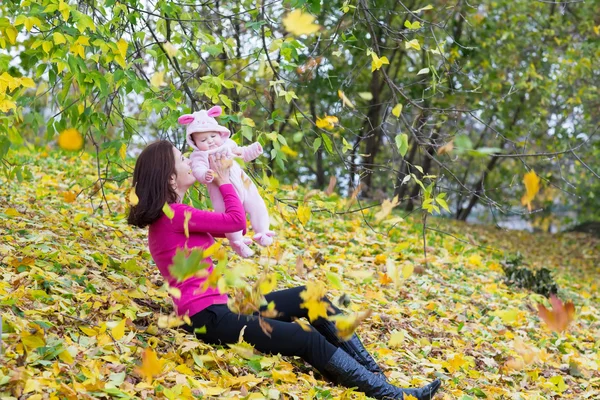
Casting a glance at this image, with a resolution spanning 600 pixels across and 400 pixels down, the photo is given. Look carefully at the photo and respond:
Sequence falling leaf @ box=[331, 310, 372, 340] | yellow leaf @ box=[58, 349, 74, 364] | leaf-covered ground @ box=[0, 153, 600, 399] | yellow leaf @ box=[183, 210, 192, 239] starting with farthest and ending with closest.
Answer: yellow leaf @ box=[183, 210, 192, 239], falling leaf @ box=[331, 310, 372, 340], leaf-covered ground @ box=[0, 153, 600, 399], yellow leaf @ box=[58, 349, 74, 364]

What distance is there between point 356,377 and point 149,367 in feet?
3.23

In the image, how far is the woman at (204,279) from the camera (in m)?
3.14

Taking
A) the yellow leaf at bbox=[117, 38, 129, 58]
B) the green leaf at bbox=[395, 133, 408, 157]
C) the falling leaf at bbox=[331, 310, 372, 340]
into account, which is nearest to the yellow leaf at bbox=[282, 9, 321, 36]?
the green leaf at bbox=[395, 133, 408, 157]

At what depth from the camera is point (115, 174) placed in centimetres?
426

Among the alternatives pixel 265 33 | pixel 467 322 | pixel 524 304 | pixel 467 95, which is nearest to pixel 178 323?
pixel 265 33

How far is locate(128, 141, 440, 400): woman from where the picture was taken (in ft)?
10.3

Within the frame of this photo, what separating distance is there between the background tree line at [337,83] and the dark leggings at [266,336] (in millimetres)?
840

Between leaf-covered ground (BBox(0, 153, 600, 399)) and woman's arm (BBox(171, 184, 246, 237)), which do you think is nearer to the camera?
leaf-covered ground (BBox(0, 153, 600, 399))

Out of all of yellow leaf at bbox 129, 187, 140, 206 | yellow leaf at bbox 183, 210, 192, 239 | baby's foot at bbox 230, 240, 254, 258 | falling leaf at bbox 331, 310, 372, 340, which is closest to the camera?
falling leaf at bbox 331, 310, 372, 340

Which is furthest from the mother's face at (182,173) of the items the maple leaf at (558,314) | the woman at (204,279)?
the maple leaf at (558,314)

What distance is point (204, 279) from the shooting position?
10.5ft

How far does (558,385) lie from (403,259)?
9.49 ft

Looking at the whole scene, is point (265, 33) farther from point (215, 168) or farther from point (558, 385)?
point (558, 385)

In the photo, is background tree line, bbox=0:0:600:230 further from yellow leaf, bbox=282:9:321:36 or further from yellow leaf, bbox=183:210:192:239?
yellow leaf, bbox=183:210:192:239
